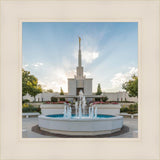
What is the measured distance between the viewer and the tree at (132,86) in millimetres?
10245

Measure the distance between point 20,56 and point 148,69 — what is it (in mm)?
2297

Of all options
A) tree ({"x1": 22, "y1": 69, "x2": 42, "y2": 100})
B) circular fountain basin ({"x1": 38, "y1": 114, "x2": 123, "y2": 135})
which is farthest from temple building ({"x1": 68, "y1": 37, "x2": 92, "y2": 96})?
circular fountain basin ({"x1": 38, "y1": 114, "x2": 123, "y2": 135})

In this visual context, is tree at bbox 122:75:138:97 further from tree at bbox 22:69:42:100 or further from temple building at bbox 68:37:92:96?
tree at bbox 22:69:42:100

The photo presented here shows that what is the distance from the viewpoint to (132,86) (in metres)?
10.4

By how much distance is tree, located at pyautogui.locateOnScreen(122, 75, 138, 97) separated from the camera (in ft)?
33.6

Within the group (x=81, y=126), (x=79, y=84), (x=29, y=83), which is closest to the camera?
(x=81, y=126)

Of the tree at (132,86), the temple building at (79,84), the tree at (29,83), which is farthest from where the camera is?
the temple building at (79,84)

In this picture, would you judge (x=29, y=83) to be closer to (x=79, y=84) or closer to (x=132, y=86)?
(x=79, y=84)

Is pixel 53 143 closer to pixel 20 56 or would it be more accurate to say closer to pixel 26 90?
pixel 20 56

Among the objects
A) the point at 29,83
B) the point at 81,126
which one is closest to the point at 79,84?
the point at 29,83

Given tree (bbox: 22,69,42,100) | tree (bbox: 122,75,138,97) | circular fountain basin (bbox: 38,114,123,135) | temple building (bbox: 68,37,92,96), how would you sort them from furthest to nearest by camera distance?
temple building (bbox: 68,37,92,96), tree (bbox: 22,69,42,100), tree (bbox: 122,75,138,97), circular fountain basin (bbox: 38,114,123,135)

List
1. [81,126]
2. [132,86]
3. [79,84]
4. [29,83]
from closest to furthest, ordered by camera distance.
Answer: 1. [81,126]
2. [132,86]
3. [29,83]
4. [79,84]

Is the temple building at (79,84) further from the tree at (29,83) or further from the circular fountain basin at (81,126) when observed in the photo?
the circular fountain basin at (81,126)

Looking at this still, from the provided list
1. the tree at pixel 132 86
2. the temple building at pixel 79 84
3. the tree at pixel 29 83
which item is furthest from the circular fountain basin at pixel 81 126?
the temple building at pixel 79 84
